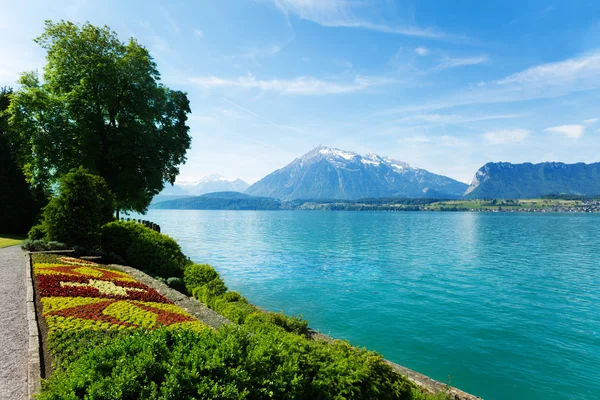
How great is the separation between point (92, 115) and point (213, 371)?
35.2 m

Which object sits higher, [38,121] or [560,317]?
[38,121]

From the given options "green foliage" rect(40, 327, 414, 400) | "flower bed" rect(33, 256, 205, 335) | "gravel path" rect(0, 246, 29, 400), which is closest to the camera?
"green foliage" rect(40, 327, 414, 400)

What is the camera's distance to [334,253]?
55.0 m

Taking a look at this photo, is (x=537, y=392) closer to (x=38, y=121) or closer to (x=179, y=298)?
(x=179, y=298)

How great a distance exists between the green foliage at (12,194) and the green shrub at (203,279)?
104ft

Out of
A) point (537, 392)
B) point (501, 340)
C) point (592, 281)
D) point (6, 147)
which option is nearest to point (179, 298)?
point (537, 392)

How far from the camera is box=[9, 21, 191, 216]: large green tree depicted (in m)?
31.1

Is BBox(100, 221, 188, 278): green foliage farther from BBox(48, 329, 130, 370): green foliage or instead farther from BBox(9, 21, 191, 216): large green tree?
BBox(48, 329, 130, 370): green foliage

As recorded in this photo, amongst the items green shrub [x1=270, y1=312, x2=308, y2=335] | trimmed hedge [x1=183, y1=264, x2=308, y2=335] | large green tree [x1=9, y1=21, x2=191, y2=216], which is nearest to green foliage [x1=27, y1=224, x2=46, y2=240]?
large green tree [x1=9, y1=21, x2=191, y2=216]

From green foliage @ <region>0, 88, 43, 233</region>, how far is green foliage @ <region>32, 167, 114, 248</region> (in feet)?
64.6

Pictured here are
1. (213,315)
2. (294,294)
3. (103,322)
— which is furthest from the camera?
(294,294)

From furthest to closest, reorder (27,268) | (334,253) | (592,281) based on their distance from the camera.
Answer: (334,253), (592,281), (27,268)

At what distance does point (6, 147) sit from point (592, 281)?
69678mm

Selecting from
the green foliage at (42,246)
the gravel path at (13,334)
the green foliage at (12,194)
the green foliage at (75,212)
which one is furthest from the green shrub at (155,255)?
the green foliage at (12,194)
